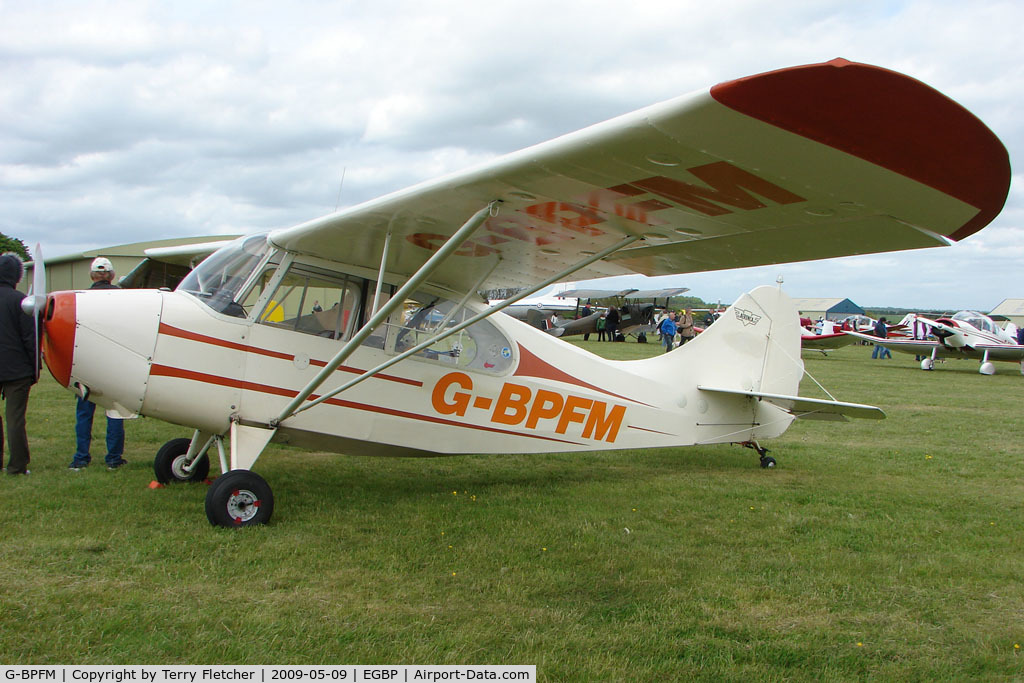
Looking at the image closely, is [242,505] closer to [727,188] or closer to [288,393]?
[288,393]

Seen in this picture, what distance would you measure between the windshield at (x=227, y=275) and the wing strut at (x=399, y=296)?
78 centimetres

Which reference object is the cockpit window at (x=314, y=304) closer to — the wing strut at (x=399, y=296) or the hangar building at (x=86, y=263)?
the wing strut at (x=399, y=296)

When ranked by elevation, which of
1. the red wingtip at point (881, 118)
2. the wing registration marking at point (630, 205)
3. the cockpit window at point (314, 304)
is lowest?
the cockpit window at point (314, 304)

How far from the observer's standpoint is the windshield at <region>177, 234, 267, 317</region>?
16.6 feet

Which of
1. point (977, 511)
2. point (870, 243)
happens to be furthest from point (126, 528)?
point (977, 511)

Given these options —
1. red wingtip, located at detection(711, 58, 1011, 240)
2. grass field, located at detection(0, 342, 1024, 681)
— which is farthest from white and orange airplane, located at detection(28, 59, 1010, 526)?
grass field, located at detection(0, 342, 1024, 681)

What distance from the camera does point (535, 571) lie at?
4074mm

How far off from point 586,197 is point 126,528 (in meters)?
3.71

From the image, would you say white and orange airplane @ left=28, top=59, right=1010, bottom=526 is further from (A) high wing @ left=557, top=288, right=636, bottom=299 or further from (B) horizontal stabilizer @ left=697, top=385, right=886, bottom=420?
(A) high wing @ left=557, top=288, right=636, bottom=299

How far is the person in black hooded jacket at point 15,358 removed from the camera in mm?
5793

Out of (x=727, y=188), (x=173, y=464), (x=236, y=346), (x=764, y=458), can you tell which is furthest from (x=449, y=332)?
(x=764, y=458)

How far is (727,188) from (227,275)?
3670mm

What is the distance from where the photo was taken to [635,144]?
3.13m

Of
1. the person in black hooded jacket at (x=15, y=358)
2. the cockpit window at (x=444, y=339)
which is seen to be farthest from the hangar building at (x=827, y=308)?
the person in black hooded jacket at (x=15, y=358)
